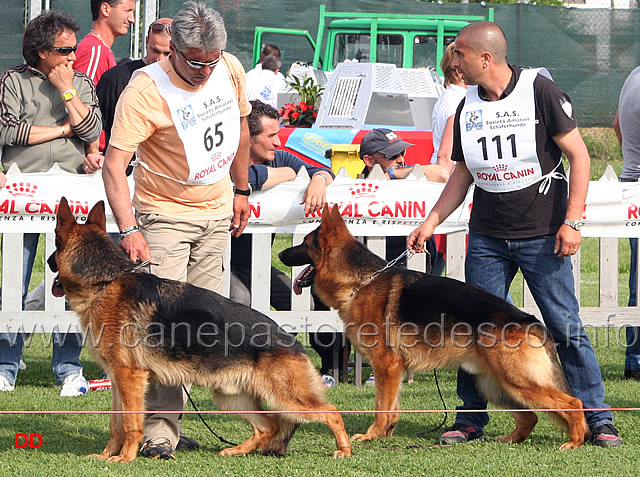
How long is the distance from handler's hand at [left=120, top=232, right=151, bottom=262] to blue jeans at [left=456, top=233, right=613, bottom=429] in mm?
1769

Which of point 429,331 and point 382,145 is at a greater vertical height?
point 382,145

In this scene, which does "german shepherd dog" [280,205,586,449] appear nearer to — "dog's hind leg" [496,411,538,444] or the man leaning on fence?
"dog's hind leg" [496,411,538,444]

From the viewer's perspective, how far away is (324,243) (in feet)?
16.2

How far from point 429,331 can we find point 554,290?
687 mm

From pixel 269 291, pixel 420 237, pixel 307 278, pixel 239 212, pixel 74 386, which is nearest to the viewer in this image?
pixel 420 237

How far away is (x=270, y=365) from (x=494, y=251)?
1397mm

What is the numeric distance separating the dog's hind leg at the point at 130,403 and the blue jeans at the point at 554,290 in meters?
1.88

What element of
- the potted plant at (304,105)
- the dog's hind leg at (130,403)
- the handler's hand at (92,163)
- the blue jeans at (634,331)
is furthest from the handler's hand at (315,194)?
the potted plant at (304,105)

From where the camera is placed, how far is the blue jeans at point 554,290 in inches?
176

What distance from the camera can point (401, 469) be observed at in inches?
160

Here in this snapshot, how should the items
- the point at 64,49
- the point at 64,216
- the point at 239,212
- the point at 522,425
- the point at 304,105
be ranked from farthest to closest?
the point at 304,105, the point at 64,49, the point at 239,212, the point at 522,425, the point at 64,216

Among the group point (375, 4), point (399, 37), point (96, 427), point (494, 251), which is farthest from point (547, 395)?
point (375, 4)

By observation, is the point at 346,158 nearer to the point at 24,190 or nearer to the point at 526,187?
the point at 24,190

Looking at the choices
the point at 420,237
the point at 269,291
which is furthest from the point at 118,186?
the point at 269,291
